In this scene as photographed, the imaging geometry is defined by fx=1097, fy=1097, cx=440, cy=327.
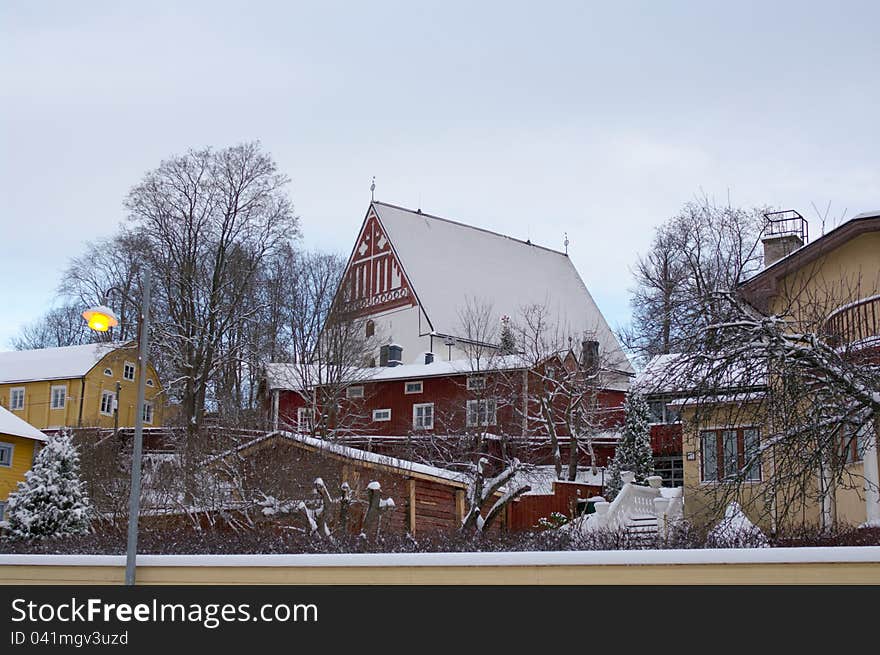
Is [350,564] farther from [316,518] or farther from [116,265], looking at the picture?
[116,265]

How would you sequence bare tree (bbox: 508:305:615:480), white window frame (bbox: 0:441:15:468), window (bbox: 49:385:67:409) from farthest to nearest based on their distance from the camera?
window (bbox: 49:385:67:409)
bare tree (bbox: 508:305:615:480)
white window frame (bbox: 0:441:15:468)

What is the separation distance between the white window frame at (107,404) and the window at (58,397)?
6.50ft

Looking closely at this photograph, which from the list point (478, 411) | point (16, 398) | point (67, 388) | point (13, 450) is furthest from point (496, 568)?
point (16, 398)

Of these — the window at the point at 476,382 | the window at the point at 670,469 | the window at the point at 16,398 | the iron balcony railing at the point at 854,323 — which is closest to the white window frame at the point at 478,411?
the window at the point at 476,382

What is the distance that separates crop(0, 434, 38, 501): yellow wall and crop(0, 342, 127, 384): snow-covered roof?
997 centimetres

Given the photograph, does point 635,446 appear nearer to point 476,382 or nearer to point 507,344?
point 476,382

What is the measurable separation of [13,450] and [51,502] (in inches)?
725

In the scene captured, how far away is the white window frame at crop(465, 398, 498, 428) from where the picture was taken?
139 feet

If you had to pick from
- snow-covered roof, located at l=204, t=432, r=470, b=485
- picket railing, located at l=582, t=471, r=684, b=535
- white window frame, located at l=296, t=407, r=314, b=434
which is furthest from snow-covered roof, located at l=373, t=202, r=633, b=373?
snow-covered roof, located at l=204, t=432, r=470, b=485

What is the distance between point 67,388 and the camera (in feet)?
170

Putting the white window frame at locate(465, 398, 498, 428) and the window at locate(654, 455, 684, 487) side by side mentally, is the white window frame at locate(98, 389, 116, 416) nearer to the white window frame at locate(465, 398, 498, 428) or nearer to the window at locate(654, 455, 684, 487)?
the white window frame at locate(465, 398, 498, 428)

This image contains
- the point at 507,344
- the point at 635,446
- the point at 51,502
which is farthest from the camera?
the point at 507,344

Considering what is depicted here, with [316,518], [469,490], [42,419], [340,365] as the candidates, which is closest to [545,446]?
[340,365]

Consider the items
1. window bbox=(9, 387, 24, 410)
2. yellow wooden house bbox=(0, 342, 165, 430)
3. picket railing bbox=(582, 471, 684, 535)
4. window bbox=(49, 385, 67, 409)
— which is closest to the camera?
picket railing bbox=(582, 471, 684, 535)
